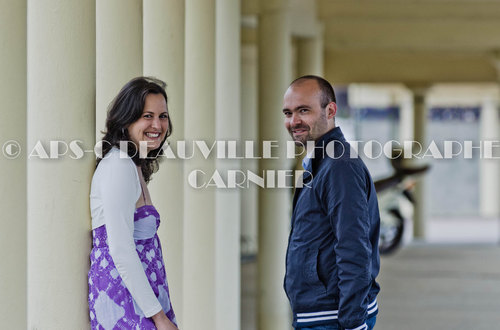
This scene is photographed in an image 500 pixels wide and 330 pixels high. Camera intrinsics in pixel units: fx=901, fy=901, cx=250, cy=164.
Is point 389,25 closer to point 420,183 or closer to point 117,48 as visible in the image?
point 420,183

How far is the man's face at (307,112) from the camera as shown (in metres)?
3.24

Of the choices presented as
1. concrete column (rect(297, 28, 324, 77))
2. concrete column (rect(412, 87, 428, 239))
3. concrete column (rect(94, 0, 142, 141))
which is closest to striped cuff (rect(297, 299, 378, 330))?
concrete column (rect(94, 0, 142, 141))

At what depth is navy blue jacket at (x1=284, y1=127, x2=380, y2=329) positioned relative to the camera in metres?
2.98

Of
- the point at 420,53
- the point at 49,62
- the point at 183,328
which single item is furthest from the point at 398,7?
the point at 49,62

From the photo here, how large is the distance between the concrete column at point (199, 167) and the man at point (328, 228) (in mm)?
3766

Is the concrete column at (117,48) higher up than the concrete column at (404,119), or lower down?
lower down

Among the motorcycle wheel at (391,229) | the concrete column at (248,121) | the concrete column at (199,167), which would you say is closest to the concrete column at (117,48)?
the concrete column at (199,167)

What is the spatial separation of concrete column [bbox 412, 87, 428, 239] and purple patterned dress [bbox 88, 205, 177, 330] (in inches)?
798

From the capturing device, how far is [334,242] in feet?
10.2

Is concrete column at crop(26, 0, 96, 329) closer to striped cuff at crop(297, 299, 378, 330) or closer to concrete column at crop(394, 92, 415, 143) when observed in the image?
striped cuff at crop(297, 299, 378, 330)

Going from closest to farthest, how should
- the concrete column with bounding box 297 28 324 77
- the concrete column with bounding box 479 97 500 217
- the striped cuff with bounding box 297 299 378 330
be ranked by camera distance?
the striped cuff with bounding box 297 299 378 330
the concrete column with bounding box 297 28 324 77
the concrete column with bounding box 479 97 500 217

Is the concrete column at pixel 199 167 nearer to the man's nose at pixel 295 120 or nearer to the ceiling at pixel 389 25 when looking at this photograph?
the ceiling at pixel 389 25

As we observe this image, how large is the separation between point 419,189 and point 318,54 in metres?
11.9

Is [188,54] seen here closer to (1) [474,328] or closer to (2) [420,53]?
(1) [474,328]
